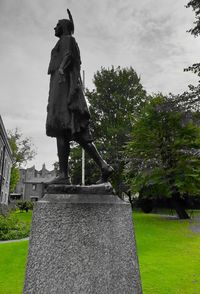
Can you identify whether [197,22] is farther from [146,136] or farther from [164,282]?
[164,282]

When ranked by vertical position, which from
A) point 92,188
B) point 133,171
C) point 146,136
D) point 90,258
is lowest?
point 90,258

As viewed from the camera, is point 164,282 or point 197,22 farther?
point 197,22

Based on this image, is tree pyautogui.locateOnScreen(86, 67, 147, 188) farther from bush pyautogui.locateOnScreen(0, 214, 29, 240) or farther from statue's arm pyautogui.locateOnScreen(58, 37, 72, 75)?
statue's arm pyautogui.locateOnScreen(58, 37, 72, 75)

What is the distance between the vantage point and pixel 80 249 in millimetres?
3334

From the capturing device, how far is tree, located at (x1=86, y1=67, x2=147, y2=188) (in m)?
30.2

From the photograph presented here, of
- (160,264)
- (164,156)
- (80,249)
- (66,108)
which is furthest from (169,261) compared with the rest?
(164,156)

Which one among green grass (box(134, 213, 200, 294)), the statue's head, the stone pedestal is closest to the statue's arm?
the statue's head

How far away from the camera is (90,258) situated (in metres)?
3.32

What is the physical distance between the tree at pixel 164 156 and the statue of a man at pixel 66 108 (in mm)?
15498

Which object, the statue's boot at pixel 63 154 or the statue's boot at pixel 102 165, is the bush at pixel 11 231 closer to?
the statue's boot at pixel 63 154

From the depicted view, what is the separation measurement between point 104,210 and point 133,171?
60.6 feet

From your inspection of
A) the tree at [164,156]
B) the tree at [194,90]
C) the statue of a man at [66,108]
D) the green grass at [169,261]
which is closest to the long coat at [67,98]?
the statue of a man at [66,108]

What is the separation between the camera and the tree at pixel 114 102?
3016 centimetres

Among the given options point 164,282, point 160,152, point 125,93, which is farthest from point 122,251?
point 125,93
